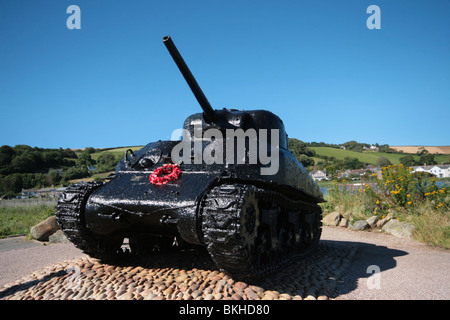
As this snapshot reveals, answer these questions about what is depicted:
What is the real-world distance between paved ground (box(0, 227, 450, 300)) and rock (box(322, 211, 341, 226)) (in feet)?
→ 6.42

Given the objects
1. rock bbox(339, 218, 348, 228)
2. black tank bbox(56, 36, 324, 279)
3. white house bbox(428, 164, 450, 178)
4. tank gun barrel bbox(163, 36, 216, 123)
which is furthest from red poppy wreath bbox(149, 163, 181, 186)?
white house bbox(428, 164, 450, 178)

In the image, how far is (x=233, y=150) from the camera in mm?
5652

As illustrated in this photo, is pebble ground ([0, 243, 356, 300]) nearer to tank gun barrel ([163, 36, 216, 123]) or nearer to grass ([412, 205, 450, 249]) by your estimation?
tank gun barrel ([163, 36, 216, 123])

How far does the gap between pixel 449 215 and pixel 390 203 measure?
240 centimetres

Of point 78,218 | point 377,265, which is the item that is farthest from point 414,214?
point 78,218

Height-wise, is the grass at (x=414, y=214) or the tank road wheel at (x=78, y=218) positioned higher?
the tank road wheel at (x=78, y=218)

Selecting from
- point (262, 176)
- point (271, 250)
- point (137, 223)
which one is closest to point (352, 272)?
point (271, 250)

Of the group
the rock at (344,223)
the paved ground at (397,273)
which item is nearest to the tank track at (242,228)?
the paved ground at (397,273)

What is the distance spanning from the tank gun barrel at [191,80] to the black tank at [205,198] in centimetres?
2

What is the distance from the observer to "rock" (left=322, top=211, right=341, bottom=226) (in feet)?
43.3

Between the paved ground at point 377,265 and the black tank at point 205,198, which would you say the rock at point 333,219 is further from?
the black tank at point 205,198

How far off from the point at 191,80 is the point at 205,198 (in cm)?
231

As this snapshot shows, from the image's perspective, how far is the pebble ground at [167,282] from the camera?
4598mm
